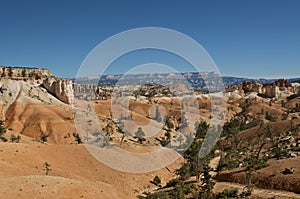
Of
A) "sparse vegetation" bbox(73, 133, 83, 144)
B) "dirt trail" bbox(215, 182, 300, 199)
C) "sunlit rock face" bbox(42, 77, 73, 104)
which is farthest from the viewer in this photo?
"sunlit rock face" bbox(42, 77, 73, 104)

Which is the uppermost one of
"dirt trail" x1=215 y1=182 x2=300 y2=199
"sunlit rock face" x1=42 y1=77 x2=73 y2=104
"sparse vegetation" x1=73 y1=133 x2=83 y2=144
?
"sunlit rock face" x1=42 y1=77 x2=73 y2=104

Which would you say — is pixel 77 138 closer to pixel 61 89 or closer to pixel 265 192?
pixel 61 89

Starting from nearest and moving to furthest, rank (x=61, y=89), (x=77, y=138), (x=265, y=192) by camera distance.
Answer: (x=265, y=192)
(x=77, y=138)
(x=61, y=89)

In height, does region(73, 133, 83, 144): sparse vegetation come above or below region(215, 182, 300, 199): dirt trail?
above

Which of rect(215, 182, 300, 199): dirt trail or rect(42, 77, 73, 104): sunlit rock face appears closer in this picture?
rect(215, 182, 300, 199): dirt trail

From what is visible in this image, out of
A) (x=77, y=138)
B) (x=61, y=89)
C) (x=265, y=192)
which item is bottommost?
(x=265, y=192)

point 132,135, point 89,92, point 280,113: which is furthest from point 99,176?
point 89,92

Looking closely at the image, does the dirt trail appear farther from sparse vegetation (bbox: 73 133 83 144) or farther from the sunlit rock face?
the sunlit rock face

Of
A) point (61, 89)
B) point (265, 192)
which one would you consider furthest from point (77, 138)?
point (265, 192)

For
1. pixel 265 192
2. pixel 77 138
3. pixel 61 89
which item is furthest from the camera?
pixel 61 89

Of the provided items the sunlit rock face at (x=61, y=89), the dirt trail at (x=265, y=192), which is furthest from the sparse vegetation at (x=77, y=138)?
the sunlit rock face at (x=61, y=89)

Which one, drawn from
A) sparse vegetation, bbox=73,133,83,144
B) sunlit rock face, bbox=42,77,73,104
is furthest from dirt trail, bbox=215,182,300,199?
sunlit rock face, bbox=42,77,73,104
